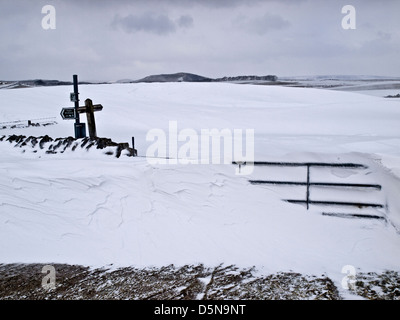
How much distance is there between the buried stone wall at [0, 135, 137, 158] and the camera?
29.5 feet

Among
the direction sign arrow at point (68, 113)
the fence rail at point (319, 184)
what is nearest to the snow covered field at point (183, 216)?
the fence rail at point (319, 184)

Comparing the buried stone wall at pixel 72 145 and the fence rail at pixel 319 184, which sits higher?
the buried stone wall at pixel 72 145

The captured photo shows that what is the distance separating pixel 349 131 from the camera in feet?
57.0

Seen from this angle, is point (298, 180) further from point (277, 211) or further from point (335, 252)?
point (335, 252)

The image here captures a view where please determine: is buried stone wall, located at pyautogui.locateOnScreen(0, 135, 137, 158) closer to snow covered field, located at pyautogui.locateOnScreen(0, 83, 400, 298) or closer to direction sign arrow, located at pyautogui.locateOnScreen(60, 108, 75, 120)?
snow covered field, located at pyautogui.locateOnScreen(0, 83, 400, 298)

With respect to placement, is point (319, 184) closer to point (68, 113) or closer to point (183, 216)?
point (183, 216)

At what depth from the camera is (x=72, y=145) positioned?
938cm

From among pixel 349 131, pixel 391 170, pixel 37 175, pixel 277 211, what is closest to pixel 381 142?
pixel 349 131

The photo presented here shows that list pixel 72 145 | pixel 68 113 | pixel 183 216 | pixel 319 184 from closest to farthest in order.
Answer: pixel 183 216
pixel 319 184
pixel 72 145
pixel 68 113

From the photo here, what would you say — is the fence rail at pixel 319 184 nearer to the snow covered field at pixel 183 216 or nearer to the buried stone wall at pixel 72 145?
the snow covered field at pixel 183 216

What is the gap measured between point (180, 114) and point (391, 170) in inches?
649

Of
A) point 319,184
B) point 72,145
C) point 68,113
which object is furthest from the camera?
point 68,113

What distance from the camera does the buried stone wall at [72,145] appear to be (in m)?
8.98

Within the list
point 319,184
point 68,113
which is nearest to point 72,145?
point 68,113
